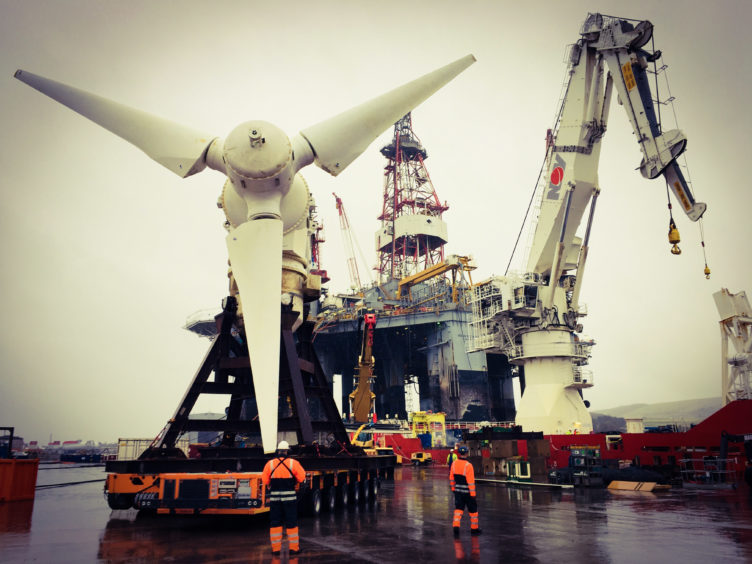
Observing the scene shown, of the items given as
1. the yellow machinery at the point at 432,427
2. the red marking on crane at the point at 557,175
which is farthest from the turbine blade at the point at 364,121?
the yellow machinery at the point at 432,427

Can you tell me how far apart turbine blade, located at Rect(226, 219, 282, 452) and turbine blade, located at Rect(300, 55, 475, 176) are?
2.77 m

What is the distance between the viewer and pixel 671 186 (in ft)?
97.8

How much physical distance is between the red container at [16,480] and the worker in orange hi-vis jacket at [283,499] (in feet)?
47.2

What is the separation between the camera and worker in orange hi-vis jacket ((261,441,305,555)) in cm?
954

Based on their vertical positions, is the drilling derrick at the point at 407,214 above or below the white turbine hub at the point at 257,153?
above

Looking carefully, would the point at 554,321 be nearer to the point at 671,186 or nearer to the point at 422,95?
the point at 671,186

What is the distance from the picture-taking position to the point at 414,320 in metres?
72.2

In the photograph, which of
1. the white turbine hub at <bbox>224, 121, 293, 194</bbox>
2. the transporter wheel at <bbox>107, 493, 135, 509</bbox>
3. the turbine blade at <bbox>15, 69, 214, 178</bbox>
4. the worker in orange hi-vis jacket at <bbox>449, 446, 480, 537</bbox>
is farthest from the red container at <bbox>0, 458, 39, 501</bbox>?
the worker in orange hi-vis jacket at <bbox>449, 446, 480, 537</bbox>

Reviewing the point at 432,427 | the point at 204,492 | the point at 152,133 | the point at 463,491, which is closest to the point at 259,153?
the point at 152,133

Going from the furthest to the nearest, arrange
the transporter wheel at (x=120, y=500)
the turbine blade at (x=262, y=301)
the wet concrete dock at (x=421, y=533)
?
the transporter wheel at (x=120, y=500) < the turbine blade at (x=262, y=301) < the wet concrete dock at (x=421, y=533)

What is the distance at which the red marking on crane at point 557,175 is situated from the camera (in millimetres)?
36188

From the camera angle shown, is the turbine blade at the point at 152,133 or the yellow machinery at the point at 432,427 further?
the yellow machinery at the point at 432,427

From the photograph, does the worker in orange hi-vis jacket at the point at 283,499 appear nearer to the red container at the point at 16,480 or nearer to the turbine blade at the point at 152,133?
the turbine blade at the point at 152,133

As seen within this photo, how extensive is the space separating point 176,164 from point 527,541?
13470 mm
